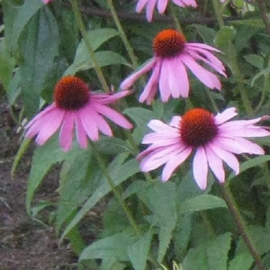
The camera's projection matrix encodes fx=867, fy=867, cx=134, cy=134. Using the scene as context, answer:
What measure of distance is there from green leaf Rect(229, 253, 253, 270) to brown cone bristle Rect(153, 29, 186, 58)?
12.7 inches

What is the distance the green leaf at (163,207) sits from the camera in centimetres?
123

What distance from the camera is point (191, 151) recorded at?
1.09 meters

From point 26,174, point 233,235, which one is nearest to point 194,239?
point 233,235

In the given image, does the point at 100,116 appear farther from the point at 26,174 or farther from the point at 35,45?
the point at 26,174

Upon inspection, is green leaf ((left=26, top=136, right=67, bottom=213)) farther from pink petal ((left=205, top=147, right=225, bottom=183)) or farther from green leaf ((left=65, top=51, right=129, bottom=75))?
pink petal ((left=205, top=147, right=225, bottom=183))

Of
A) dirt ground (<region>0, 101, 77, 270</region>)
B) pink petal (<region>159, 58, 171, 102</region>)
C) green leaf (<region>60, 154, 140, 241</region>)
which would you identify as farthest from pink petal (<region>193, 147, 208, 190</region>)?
dirt ground (<region>0, 101, 77, 270</region>)

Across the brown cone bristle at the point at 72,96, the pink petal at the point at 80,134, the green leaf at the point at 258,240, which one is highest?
the brown cone bristle at the point at 72,96

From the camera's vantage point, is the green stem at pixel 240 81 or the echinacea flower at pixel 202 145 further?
the green stem at pixel 240 81

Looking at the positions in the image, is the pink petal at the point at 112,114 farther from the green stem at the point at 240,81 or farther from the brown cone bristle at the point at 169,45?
the green stem at the point at 240,81

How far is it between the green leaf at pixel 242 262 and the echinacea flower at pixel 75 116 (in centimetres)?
27

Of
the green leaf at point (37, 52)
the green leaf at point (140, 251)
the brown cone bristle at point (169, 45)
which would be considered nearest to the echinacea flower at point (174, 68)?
the brown cone bristle at point (169, 45)

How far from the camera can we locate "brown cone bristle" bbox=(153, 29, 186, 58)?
1.27 metres

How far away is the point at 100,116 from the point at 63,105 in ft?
0.19

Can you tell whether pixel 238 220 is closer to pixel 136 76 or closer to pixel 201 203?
pixel 201 203
